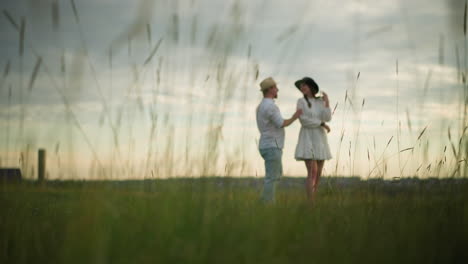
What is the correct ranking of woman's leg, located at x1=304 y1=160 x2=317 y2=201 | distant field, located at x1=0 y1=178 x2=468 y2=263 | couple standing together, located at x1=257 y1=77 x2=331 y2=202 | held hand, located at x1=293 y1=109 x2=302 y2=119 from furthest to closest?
woman's leg, located at x1=304 y1=160 x2=317 y2=201 < couple standing together, located at x1=257 y1=77 x2=331 y2=202 < held hand, located at x1=293 y1=109 x2=302 y2=119 < distant field, located at x1=0 y1=178 x2=468 y2=263

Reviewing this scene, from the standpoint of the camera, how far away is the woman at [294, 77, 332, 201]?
4672 millimetres

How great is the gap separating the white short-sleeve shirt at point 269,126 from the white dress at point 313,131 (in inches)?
10.7

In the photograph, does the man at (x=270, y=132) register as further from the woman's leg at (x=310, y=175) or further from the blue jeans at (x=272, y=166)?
the woman's leg at (x=310, y=175)

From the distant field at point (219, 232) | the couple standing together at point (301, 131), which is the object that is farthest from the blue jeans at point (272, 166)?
the distant field at point (219, 232)

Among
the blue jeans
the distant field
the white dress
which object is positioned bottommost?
the distant field

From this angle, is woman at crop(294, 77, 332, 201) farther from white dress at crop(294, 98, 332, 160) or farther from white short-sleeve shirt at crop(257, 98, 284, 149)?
white short-sleeve shirt at crop(257, 98, 284, 149)

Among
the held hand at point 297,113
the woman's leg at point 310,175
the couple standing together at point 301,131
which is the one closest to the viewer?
the held hand at point 297,113

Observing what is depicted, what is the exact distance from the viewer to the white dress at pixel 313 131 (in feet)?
15.4

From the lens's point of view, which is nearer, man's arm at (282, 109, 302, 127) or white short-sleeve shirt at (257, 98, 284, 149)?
man's arm at (282, 109, 302, 127)

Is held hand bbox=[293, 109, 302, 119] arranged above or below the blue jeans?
above

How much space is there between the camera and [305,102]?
468cm

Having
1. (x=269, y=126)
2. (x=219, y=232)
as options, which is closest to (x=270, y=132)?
(x=269, y=126)

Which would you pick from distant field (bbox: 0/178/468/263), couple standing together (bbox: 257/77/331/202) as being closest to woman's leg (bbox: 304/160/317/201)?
couple standing together (bbox: 257/77/331/202)

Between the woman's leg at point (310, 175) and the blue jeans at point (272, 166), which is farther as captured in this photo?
the woman's leg at point (310, 175)
